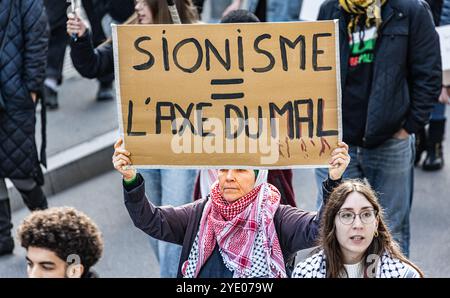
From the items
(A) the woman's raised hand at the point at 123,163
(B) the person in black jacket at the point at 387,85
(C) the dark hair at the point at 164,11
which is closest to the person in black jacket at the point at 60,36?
(C) the dark hair at the point at 164,11

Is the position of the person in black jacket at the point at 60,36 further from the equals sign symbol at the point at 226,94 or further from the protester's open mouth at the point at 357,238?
the protester's open mouth at the point at 357,238

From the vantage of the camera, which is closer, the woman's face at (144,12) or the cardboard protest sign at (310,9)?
the woman's face at (144,12)

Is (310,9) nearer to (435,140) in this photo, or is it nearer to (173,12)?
(435,140)

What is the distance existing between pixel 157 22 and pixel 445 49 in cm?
163

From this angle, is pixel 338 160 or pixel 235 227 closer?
pixel 338 160

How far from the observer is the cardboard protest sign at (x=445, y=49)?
704cm

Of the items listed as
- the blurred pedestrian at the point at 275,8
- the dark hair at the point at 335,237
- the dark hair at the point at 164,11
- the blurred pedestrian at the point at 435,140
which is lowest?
the blurred pedestrian at the point at 435,140

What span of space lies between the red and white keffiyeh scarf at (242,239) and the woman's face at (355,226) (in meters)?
0.35

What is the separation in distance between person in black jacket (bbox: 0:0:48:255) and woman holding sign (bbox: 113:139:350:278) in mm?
2368

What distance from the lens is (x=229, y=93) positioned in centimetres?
504

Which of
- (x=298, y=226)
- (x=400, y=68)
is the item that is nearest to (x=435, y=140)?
(x=400, y=68)

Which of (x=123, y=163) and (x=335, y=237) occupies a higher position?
(x=123, y=163)

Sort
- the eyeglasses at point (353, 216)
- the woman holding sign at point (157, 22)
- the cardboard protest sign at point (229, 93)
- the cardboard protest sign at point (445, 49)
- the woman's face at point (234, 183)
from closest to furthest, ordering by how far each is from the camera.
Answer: the eyeglasses at point (353, 216) → the cardboard protest sign at point (229, 93) → the woman's face at point (234, 183) → the woman holding sign at point (157, 22) → the cardboard protest sign at point (445, 49)

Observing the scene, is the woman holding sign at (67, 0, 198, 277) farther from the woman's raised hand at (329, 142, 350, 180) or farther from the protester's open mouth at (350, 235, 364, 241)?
the protester's open mouth at (350, 235, 364, 241)
